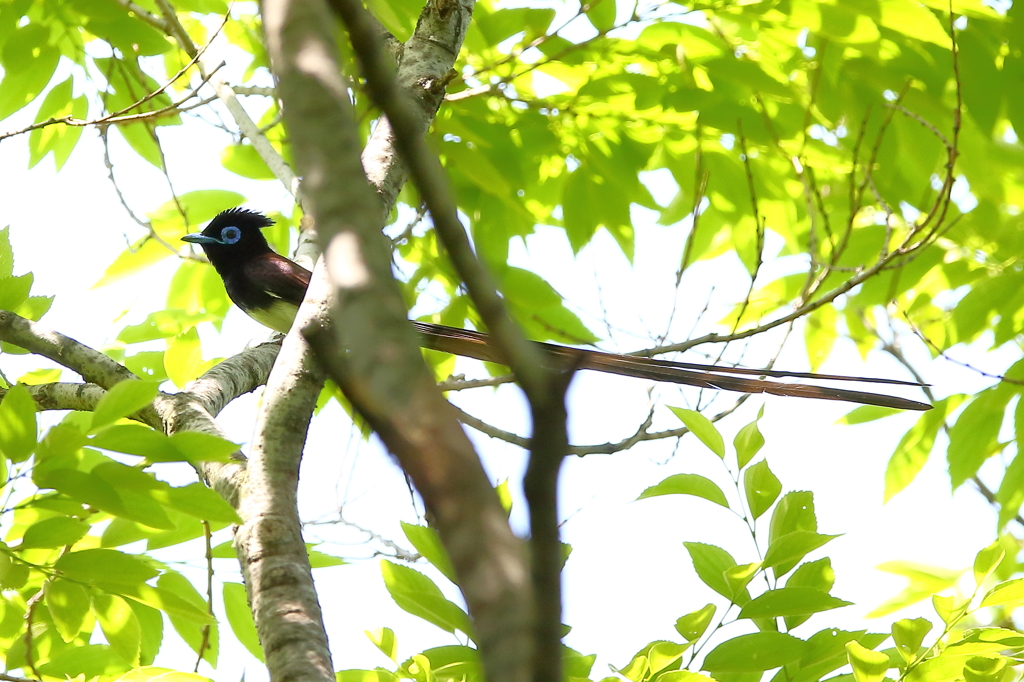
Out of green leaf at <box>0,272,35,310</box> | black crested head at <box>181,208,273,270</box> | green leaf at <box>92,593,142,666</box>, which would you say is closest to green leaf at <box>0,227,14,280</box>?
green leaf at <box>0,272,35,310</box>

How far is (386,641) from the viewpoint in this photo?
1.86 metres

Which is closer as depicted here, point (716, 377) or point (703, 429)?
point (703, 429)

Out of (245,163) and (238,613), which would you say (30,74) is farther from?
(238,613)

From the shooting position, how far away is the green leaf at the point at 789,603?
1.78m

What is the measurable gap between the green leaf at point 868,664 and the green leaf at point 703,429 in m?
0.61

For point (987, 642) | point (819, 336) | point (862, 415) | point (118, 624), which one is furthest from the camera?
point (819, 336)

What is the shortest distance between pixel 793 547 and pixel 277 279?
2.91 m

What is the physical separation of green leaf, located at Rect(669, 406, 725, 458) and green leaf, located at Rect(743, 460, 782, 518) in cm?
12

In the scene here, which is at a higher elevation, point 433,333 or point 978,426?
point 433,333

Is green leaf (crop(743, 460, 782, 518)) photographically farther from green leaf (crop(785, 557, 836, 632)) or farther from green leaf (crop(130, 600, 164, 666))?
green leaf (crop(130, 600, 164, 666))

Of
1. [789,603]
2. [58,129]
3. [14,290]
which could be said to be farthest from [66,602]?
[58,129]

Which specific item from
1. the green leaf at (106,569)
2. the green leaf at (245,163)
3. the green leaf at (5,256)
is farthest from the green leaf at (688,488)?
the green leaf at (245,163)

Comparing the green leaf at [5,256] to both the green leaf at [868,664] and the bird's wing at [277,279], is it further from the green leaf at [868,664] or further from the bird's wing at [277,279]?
the green leaf at [868,664]

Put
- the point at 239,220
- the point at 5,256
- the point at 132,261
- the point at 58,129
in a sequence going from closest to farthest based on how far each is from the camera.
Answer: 1. the point at 5,256
2. the point at 58,129
3. the point at 132,261
4. the point at 239,220
